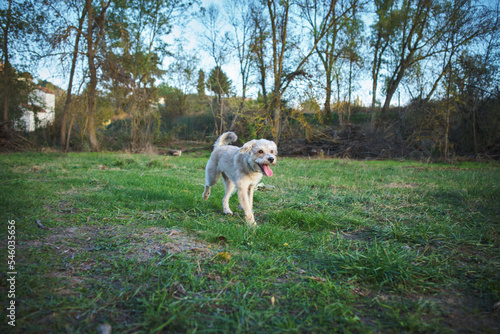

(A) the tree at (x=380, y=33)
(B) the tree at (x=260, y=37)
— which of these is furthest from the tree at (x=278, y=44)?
(A) the tree at (x=380, y=33)

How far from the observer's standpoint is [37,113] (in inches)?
707

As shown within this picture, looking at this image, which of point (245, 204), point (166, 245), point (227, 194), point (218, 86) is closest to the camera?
point (166, 245)

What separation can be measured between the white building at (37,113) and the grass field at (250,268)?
17486mm

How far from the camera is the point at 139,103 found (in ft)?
55.6

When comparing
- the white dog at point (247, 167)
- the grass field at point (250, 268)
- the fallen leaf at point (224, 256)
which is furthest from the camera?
the white dog at point (247, 167)

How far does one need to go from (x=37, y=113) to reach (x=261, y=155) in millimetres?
20745

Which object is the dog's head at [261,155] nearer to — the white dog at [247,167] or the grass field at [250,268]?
the white dog at [247,167]

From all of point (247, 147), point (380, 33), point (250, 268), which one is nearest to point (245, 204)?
point (247, 147)

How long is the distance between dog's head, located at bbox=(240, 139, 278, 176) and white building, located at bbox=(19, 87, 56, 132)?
19584 mm

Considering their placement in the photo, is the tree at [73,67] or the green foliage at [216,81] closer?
the tree at [73,67]

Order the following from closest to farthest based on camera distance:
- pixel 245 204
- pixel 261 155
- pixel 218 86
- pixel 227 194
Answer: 1. pixel 245 204
2. pixel 261 155
3. pixel 227 194
4. pixel 218 86

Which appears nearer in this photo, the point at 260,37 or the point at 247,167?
the point at 247,167

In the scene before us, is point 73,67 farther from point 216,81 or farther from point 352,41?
point 352,41

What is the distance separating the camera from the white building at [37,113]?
17.5 m
